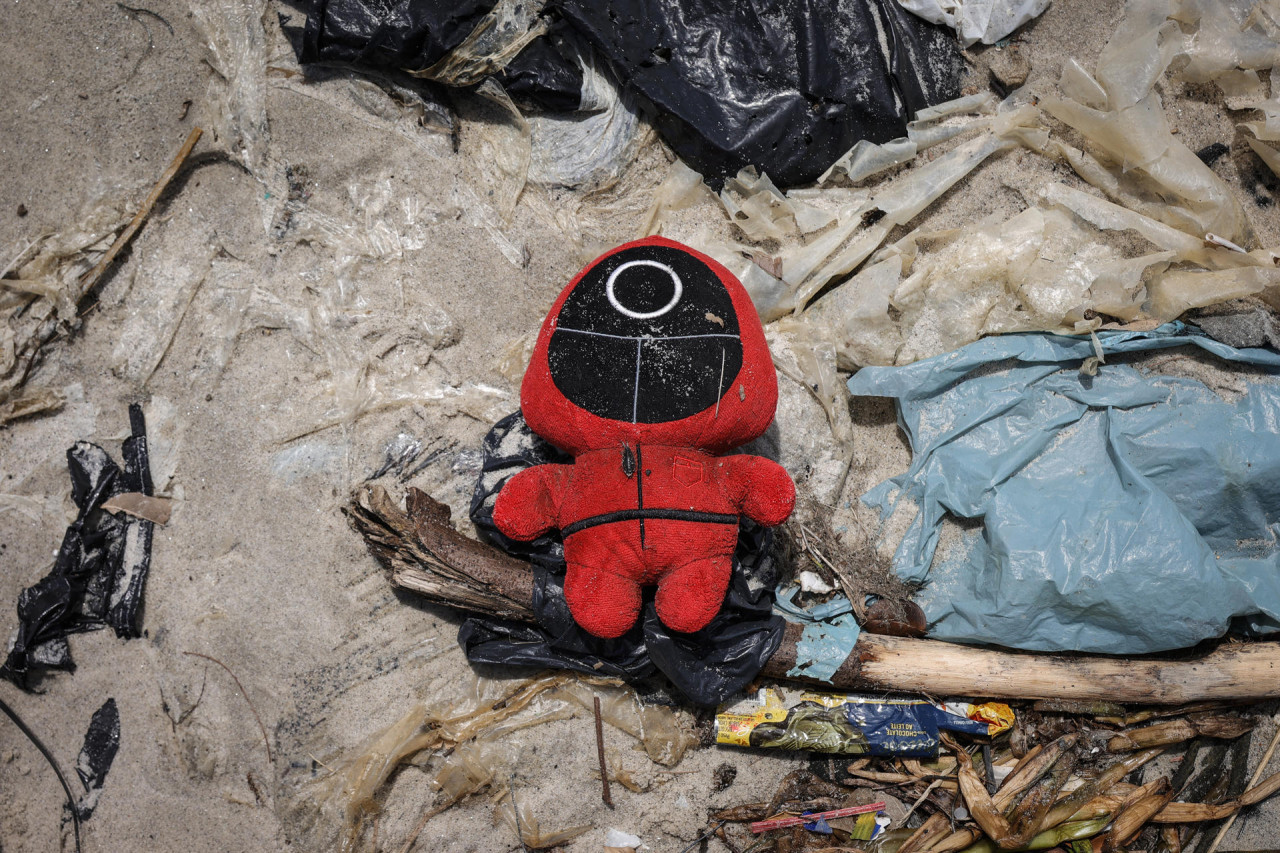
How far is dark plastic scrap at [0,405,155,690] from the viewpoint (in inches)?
89.8

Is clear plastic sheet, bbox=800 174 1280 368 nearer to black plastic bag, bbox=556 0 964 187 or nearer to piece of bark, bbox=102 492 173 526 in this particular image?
black plastic bag, bbox=556 0 964 187

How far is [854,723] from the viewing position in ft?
7.43

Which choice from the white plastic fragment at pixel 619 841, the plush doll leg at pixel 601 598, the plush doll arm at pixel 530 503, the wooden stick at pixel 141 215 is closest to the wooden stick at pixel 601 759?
the white plastic fragment at pixel 619 841

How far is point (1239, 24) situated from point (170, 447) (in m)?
3.60

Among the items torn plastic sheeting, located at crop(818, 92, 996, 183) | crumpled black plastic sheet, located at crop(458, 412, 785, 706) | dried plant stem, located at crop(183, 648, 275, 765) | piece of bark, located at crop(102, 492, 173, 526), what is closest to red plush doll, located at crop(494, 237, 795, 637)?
crumpled black plastic sheet, located at crop(458, 412, 785, 706)

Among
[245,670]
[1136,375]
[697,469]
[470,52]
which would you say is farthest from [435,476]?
[1136,375]

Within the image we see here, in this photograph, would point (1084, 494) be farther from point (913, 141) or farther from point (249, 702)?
point (249, 702)

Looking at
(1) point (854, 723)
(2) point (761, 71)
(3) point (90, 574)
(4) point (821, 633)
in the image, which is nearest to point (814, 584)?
(4) point (821, 633)

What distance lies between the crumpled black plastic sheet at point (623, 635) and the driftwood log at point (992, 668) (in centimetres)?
6

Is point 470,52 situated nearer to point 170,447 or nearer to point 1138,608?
point 170,447

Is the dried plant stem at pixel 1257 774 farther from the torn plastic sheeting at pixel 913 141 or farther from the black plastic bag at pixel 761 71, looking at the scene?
the black plastic bag at pixel 761 71

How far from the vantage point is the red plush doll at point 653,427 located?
5.91ft

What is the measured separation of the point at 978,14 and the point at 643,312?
1.79m

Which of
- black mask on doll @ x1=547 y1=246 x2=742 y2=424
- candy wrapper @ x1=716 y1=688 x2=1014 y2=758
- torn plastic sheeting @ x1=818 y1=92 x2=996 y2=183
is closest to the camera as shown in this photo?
black mask on doll @ x1=547 y1=246 x2=742 y2=424
